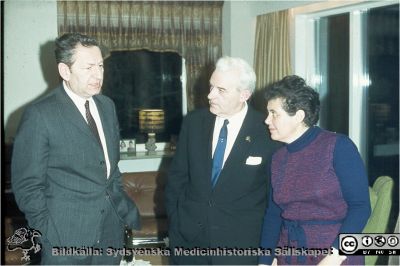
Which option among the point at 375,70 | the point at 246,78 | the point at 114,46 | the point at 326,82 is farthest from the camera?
the point at 114,46

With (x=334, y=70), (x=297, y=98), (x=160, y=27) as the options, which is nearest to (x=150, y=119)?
(x=160, y=27)

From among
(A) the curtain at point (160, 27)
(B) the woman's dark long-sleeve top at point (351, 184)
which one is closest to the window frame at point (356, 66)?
(A) the curtain at point (160, 27)

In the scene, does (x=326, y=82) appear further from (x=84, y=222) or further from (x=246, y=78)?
(x=84, y=222)

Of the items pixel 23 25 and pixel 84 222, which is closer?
pixel 84 222

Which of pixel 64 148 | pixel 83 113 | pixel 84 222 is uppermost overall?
pixel 83 113

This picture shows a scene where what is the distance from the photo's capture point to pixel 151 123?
5.95 metres

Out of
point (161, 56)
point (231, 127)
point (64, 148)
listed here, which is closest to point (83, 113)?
point (64, 148)

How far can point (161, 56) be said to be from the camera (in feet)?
20.3

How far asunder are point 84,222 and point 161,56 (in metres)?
4.29

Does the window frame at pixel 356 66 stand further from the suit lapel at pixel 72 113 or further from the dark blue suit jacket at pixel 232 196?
the suit lapel at pixel 72 113

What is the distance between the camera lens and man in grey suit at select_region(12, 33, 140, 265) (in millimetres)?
1987

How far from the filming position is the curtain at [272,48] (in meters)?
5.24

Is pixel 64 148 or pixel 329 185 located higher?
pixel 64 148

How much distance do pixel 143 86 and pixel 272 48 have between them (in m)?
1.70
